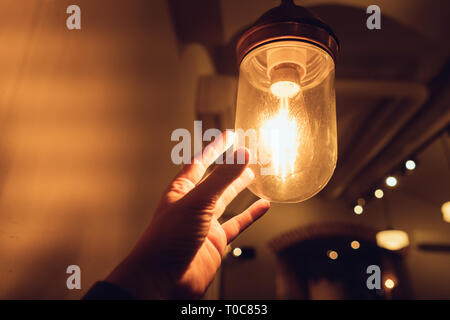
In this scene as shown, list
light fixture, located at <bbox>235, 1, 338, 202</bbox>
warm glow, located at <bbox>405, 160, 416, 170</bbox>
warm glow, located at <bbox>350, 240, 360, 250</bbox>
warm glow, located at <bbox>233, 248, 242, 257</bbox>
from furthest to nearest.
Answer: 1. warm glow, located at <bbox>350, 240, 360, 250</bbox>
2. warm glow, located at <bbox>233, 248, 242, 257</bbox>
3. warm glow, located at <bbox>405, 160, 416, 170</bbox>
4. light fixture, located at <bbox>235, 1, 338, 202</bbox>

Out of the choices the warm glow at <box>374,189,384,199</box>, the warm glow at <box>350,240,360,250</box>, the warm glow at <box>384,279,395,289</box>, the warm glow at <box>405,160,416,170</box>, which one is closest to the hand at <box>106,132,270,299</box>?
the warm glow at <box>405,160,416,170</box>

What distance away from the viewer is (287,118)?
598 millimetres

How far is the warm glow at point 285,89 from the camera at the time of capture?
1.96ft

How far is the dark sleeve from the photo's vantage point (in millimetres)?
435

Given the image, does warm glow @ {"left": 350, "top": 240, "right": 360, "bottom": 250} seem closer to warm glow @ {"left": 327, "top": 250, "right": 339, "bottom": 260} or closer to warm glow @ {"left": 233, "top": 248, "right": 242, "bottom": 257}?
warm glow @ {"left": 327, "top": 250, "right": 339, "bottom": 260}

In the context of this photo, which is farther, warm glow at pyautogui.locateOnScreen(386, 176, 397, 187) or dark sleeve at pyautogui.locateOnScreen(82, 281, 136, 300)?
warm glow at pyautogui.locateOnScreen(386, 176, 397, 187)

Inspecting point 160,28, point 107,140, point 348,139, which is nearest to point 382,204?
point 348,139

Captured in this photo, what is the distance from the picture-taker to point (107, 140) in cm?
71

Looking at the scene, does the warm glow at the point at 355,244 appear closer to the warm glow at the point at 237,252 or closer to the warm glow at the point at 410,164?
the warm glow at the point at 237,252

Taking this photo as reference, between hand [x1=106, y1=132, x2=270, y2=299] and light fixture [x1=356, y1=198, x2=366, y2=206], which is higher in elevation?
light fixture [x1=356, y1=198, x2=366, y2=206]

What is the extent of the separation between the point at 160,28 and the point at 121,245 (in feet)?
2.64

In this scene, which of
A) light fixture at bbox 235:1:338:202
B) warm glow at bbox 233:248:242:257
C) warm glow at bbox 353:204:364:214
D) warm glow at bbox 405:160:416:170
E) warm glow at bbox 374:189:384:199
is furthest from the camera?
warm glow at bbox 353:204:364:214

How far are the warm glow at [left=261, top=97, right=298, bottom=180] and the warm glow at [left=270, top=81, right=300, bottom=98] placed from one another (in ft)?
0.12

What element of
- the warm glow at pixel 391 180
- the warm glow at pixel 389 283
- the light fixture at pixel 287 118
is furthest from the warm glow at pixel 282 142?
the warm glow at pixel 389 283
